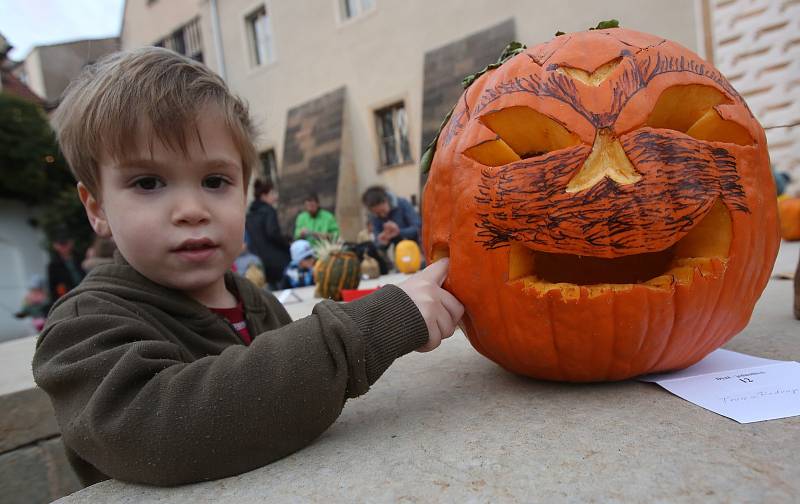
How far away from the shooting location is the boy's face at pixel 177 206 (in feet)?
3.27

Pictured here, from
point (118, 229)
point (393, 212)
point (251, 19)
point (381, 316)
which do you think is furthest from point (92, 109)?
point (251, 19)

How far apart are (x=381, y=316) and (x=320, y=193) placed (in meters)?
9.35

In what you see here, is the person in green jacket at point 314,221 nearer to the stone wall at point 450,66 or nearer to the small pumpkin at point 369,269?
the small pumpkin at point 369,269

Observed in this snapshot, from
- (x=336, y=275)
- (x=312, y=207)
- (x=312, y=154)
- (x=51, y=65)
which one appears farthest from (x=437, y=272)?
(x=51, y=65)

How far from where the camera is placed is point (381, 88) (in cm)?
953

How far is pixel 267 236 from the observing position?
5238mm

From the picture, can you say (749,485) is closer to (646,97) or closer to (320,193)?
(646,97)

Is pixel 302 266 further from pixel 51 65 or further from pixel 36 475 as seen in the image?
pixel 51 65

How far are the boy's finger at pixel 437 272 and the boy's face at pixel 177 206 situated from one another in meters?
0.46

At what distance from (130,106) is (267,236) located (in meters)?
4.36

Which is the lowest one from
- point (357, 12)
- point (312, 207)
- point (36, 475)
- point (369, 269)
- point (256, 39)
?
point (36, 475)

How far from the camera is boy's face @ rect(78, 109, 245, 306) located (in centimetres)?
100

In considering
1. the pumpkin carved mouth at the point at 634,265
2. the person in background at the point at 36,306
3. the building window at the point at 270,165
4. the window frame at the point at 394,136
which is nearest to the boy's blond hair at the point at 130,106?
the pumpkin carved mouth at the point at 634,265

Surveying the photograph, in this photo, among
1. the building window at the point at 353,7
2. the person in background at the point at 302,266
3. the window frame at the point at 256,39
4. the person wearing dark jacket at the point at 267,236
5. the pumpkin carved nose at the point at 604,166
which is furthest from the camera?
the window frame at the point at 256,39
